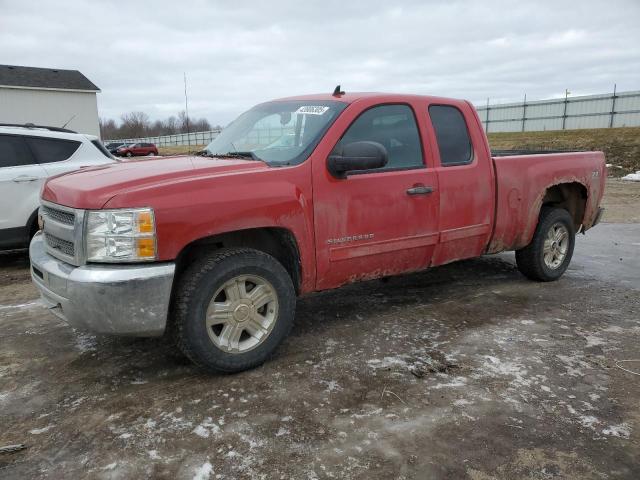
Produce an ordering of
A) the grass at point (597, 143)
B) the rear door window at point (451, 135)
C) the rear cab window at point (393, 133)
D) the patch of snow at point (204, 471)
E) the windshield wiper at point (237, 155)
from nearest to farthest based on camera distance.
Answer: the patch of snow at point (204, 471), the windshield wiper at point (237, 155), the rear cab window at point (393, 133), the rear door window at point (451, 135), the grass at point (597, 143)

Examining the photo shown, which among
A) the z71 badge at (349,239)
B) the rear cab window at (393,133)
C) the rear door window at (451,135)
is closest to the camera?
the z71 badge at (349,239)

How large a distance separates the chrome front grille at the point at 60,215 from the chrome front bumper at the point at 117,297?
0.95ft

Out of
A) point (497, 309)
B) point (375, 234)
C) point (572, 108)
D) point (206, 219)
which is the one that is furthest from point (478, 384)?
point (572, 108)

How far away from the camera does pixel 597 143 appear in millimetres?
23922

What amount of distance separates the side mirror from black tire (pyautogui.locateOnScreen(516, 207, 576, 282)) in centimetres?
250

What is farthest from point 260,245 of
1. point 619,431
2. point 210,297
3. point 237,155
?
point 619,431

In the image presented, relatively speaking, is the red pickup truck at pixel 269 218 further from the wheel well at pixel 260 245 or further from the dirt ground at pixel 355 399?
the dirt ground at pixel 355 399

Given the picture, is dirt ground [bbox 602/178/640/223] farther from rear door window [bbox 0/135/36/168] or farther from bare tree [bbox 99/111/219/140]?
bare tree [bbox 99/111/219/140]

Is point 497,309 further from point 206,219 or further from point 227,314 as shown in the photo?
point 206,219

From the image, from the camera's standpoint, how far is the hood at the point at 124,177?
2.95 metres

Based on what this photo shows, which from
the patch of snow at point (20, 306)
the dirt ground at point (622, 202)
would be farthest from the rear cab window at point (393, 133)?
the dirt ground at point (622, 202)

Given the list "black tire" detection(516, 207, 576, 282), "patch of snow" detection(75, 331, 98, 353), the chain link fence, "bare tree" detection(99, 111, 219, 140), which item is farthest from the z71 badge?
"bare tree" detection(99, 111, 219, 140)

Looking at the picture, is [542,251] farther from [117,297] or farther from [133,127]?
[133,127]

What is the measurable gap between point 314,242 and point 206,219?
0.83 m
